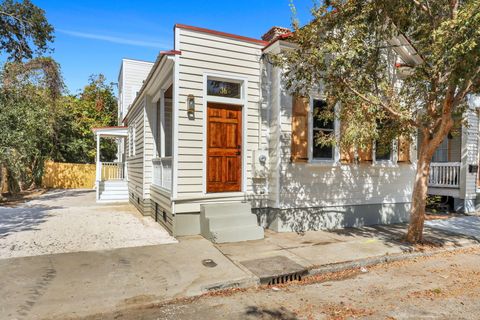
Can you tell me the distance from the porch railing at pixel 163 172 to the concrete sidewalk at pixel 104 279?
187cm

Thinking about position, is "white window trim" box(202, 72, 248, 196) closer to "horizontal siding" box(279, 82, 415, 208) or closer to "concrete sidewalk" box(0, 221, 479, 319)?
"horizontal siding" box(279, 82, 415, 208)

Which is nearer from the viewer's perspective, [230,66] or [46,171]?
[230,66]

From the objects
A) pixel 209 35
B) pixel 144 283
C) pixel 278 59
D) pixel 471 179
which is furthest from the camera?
pixel 471 179

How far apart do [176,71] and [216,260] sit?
372 centimetres

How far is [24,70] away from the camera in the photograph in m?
14.5

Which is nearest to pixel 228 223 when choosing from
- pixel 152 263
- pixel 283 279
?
pixel 152 263

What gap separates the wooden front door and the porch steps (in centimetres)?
734

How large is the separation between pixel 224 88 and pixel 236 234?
3.17 metres

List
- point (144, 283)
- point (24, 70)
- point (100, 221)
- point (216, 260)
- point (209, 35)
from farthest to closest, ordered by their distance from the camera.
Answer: point (24, 70) < point (100, 221) < point (209, 35) < point (216, 260) < point (144, 283)

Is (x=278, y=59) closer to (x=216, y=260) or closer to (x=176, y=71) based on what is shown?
(x=176, y=71)

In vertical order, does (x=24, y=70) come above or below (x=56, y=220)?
above

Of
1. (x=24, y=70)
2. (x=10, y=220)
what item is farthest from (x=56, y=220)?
(x=24, y=70)

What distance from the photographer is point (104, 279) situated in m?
4.25

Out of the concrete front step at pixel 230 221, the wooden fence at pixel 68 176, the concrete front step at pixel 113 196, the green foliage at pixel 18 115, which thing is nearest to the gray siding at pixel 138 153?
the concrete front step at pixel 113 196
